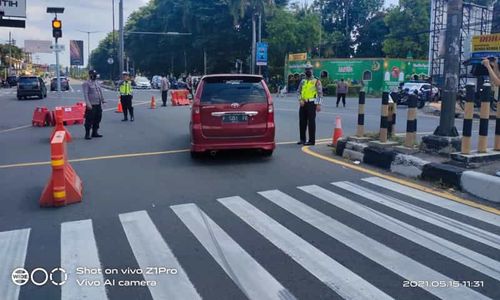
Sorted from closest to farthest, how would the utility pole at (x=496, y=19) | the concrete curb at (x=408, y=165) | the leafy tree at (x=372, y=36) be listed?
1. the concrete curb at (x=408, y=165)
2. the utility pole at (x=496, y=19)
3. the leafy tree at (x=372, y=36)

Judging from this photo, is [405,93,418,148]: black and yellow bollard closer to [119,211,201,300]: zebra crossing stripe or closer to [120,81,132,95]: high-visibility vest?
[119,211,201,300]: zebra crossing stripe

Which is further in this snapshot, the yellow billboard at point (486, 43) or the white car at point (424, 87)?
the white car at point (424, 87)

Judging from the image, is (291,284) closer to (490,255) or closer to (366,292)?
(366,292)

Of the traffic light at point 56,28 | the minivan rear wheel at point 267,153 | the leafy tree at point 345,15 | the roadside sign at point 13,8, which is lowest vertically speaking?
the minivan rear wheel at point 267,153

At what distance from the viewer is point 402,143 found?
9859 mm

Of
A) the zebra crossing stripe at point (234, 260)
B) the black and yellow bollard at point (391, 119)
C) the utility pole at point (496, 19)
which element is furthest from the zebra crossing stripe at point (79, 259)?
the utility pole at point (496, 19)

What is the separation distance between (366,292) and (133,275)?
1931 mm

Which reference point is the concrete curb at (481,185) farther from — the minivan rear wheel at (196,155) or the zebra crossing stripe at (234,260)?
the minivan rear wheel at (196,155)

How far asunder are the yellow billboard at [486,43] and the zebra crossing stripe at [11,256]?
27.4 m

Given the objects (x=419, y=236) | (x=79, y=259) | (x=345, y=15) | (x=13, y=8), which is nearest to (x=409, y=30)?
(x=345, y=15)

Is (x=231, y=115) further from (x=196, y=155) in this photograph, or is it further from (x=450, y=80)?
(x=450, y=80)

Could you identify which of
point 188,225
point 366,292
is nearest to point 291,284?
point 366,292

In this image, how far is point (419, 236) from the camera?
17.7 ft

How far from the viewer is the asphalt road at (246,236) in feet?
13.7
